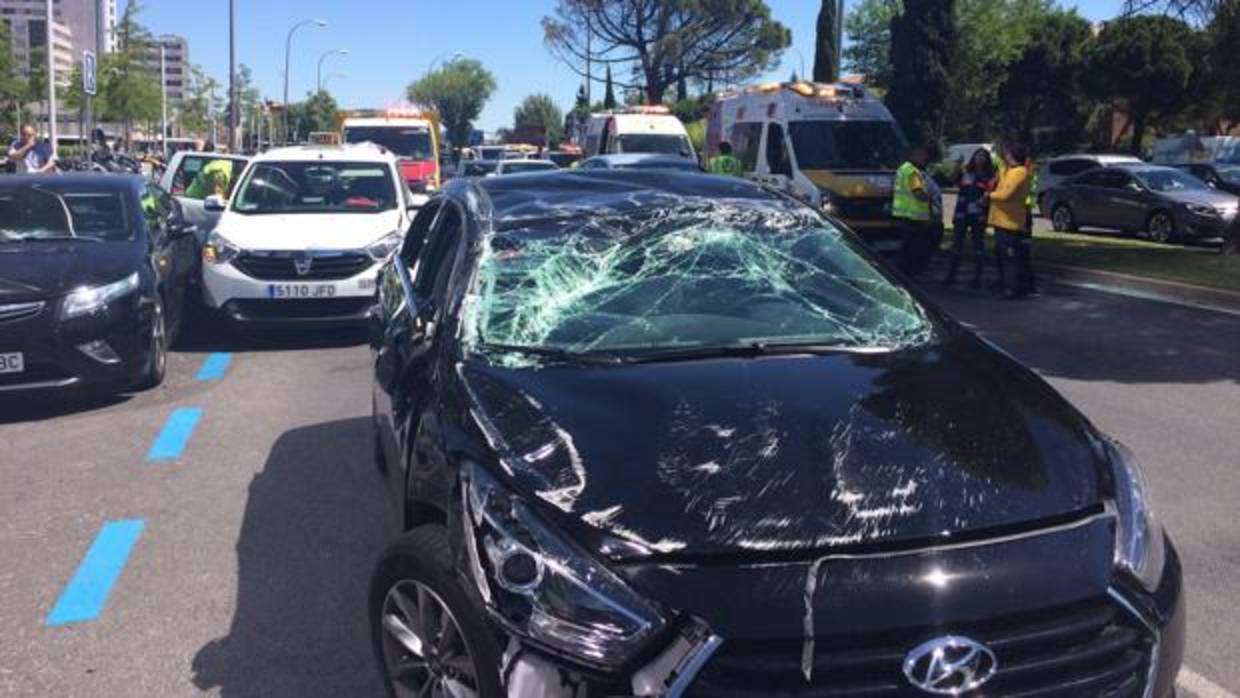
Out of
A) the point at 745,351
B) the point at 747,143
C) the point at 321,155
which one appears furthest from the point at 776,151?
the point at 745,351

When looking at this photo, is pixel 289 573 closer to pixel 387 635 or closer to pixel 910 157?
pixel 387 635

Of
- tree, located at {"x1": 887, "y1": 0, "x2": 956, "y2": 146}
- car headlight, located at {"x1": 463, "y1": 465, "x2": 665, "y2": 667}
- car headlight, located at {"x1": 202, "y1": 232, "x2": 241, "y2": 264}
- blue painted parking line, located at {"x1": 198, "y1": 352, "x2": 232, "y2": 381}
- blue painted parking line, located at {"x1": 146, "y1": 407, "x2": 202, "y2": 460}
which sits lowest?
blue painted parking line, located at {"x1": 146, "y1": 407, "x2": 202, "y2": 460}

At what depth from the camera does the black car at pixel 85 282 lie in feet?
23.5

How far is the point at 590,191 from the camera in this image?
4680 mm

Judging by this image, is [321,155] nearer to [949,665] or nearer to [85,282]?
[85,282]

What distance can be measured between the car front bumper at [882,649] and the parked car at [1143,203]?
61.2 ft

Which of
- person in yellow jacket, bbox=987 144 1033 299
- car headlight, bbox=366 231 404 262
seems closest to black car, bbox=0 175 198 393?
car headlight, bbox=366 231 404 262

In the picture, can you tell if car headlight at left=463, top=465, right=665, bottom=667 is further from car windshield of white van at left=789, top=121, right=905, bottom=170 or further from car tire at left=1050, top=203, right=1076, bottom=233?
car tire at left=1050, top=203, right=1076, bottom=233

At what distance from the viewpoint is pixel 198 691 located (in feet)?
12.0

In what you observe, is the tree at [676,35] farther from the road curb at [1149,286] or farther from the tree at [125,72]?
the road curb at [1149,286]

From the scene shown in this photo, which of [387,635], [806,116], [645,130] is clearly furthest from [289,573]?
[645,130]

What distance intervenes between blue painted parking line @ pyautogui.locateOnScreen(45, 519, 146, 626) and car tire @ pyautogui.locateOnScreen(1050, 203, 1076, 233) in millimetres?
21173

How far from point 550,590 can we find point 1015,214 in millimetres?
11020

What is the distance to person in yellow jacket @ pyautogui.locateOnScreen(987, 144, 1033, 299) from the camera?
40.4ft
